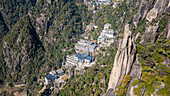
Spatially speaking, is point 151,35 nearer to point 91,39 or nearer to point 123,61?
point 123,61

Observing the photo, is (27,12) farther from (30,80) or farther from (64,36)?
(30,80)

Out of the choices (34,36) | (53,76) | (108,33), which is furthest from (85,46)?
(34,36)

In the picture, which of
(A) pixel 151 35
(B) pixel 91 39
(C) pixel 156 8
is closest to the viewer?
(A) pixel 151 35

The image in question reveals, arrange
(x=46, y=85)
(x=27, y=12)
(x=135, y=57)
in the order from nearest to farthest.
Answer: (x=135, y=57) → (x=46, y=85) → (x=27, y=12)

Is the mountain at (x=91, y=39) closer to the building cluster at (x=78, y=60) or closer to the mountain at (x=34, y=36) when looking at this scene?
the mountain at (x=34, y=36)

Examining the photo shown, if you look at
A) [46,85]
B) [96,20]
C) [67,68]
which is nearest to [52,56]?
[67,68]
